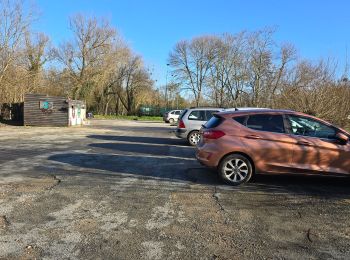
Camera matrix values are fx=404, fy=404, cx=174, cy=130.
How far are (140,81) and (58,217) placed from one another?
2791 inches

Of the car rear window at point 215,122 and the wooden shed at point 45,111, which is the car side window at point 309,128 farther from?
the wooden shed at point 45,111

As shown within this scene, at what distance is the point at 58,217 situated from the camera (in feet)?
19.6

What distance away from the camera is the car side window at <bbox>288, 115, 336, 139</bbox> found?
8531 mm

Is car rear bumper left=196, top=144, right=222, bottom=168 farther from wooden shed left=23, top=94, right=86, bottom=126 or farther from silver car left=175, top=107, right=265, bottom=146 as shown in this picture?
wooden shed left=23, top=94, right=86, bottom=126

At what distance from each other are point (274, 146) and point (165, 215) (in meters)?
3.30

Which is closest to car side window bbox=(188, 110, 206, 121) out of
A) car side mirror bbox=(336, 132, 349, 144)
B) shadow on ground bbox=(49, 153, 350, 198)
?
shadow on ground bbox=(49, 153, 350, 198)

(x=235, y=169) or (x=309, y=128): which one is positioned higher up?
(x=309, y=128)

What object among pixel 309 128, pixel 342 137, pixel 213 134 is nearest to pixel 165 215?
pixel 213 134

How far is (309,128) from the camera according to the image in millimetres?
8609

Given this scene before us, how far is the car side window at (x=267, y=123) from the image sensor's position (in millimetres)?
8609

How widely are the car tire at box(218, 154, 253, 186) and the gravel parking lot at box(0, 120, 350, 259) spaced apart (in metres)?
0.20

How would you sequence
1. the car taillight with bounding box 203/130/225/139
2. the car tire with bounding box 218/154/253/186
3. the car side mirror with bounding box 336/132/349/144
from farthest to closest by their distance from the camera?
the car taillight with bounding box 203/130/225/139, the car tire with bounding box 218/154/253/186, the car side mirror with bounding box 336/132/349/144

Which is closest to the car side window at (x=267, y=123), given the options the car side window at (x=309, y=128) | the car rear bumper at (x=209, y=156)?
the car side window at (x=309, y=128)

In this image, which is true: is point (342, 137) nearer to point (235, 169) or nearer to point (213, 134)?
point (235, 169)
